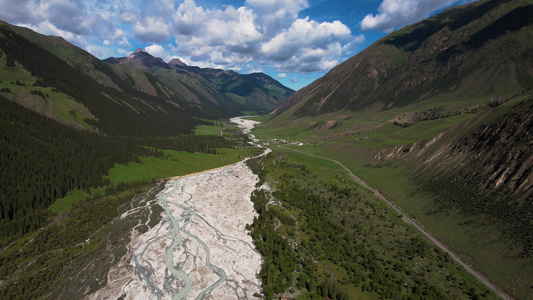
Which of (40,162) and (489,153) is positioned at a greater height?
(40,162)

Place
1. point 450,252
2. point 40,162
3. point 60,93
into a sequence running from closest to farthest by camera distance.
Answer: point 450,252 → point 40,162 → point 60,93

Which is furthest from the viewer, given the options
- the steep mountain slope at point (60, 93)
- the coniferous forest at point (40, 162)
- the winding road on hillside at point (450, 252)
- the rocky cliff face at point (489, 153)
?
the steep mountain slope at point (60, 93)

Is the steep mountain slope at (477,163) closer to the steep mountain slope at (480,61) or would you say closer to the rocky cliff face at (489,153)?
the rocky cliff face at (489,153)

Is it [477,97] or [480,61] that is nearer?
[477,97]

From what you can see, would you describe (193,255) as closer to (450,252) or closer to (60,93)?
(450,252)

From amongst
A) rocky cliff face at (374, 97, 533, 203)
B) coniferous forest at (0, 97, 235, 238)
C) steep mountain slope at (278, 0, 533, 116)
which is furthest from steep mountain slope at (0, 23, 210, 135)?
steep mountain slope at (278, 0, 533, 116)

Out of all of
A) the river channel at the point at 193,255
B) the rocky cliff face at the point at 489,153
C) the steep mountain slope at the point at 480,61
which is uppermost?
the steep mountain slope at the point at 480,61

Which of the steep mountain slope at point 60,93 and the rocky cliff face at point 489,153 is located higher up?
the steep mountain slope at point 60,93

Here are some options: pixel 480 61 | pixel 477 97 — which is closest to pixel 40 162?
pixel 477 97

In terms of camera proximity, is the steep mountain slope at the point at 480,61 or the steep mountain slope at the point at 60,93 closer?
the steep mountain slope at the point at 60,93

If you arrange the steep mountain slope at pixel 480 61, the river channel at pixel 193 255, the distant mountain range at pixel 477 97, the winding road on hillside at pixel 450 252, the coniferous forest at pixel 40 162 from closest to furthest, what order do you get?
the winding road on hillside at pixel 450 252 → the river channel at pixel 193 255 → the distant mountain range at pixel 477 97 → the coniferous forest at pixel 40 162 → the steep mountain slope at pixel 480 61

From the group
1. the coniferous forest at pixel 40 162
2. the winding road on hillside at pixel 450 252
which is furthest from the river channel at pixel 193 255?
the winding road on hillside at pixel 450 252
